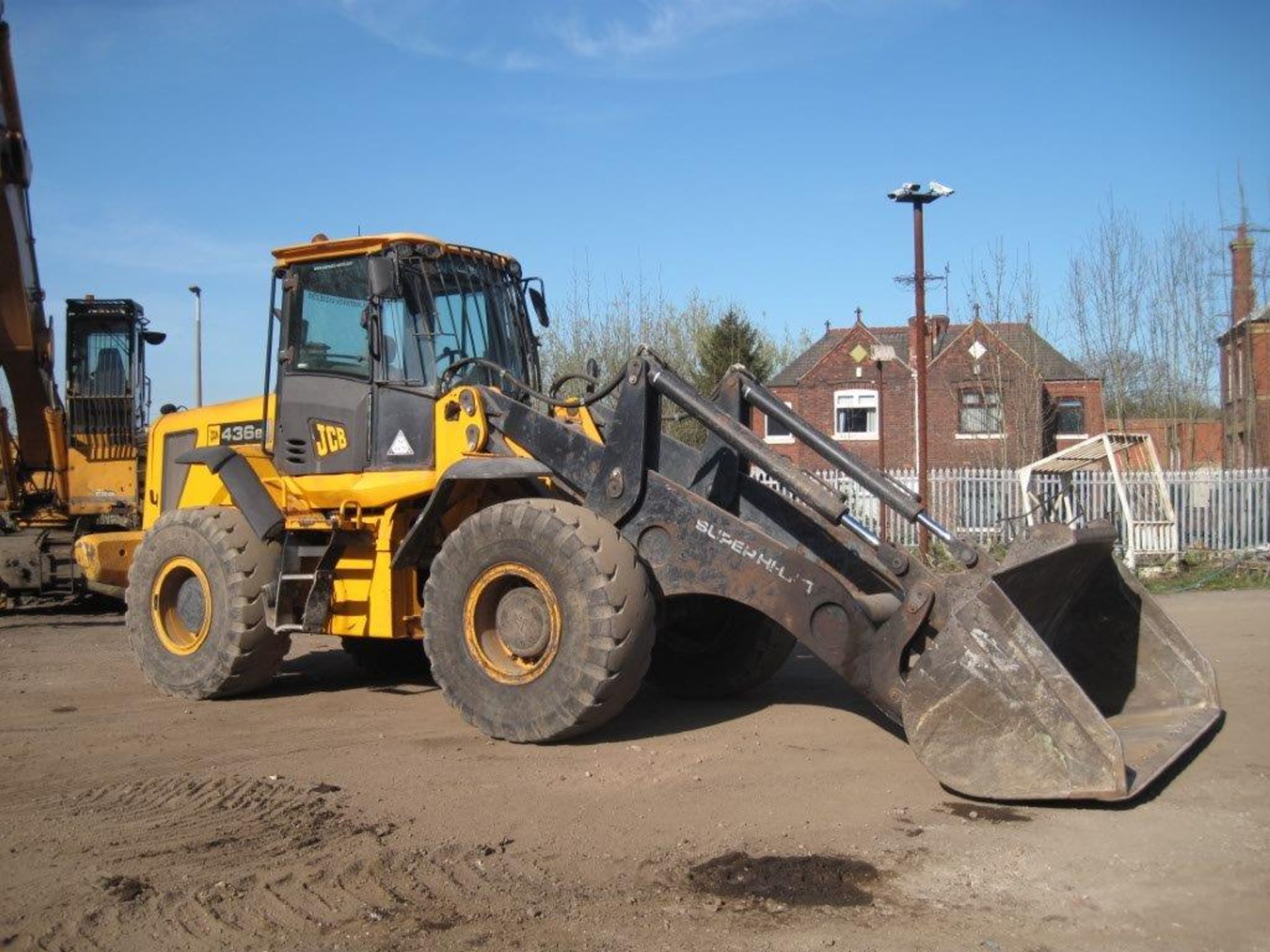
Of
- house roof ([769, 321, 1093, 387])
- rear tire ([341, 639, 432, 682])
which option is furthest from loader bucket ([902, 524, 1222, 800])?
house roof ([769, 321, 1093, 387])

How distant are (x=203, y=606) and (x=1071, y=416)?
31366 millimetres

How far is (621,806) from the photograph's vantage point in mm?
5852

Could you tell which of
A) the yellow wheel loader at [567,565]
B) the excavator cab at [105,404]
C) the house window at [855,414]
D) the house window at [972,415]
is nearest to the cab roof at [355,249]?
the yellow wheel loader at [567,565]

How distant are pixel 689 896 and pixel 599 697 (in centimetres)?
203

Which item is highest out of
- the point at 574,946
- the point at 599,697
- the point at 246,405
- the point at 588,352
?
the point at 588,352

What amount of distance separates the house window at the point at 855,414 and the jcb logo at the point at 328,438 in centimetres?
3050

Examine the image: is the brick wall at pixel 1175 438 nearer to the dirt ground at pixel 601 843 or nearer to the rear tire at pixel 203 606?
the dirt ground at pixel 601 843

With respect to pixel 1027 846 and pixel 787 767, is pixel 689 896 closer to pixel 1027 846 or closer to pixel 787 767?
pixel 1027 846

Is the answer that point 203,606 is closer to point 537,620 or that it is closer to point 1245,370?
point 537,620

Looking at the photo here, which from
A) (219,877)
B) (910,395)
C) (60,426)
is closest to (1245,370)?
(910,395)

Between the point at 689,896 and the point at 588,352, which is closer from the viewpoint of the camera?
the point at 689,896

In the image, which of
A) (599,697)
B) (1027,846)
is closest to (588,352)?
(599,697)

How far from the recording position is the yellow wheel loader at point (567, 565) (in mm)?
5727

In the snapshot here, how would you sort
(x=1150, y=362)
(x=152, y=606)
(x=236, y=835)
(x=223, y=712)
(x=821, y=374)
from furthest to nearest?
1. (x=821, y=374)
2. (x=1150, y=362)
3. (x=152, y=606)
4. (x=223, y=712)
5. (x=236, y=835)
